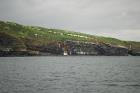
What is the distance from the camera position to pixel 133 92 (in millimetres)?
48969

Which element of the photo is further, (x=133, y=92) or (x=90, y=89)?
(x=90, y=89)

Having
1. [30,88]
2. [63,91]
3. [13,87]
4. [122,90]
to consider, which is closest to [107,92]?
[122,90]

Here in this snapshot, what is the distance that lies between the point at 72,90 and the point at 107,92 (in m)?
6.37

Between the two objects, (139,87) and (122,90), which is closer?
(122,90)

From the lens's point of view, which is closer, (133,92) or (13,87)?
→ (133,92)

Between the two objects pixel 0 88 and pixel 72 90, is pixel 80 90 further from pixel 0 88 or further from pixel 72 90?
pixel 0 88

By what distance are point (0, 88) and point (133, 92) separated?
2365 centimetres

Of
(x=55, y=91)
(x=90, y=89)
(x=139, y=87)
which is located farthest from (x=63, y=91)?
(x=139, y=87)

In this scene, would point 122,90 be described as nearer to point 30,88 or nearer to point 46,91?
point 46,91

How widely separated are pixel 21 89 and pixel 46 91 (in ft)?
16.7

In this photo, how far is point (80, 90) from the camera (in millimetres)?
51156

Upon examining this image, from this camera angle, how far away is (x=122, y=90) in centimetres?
5103

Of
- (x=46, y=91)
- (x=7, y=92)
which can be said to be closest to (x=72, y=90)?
(x=46, y=91)

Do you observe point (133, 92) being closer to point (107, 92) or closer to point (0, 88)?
point (107, 92)
